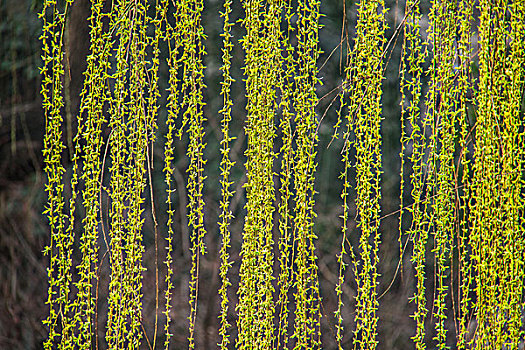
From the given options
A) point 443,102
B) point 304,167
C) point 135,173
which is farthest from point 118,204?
point 443,102

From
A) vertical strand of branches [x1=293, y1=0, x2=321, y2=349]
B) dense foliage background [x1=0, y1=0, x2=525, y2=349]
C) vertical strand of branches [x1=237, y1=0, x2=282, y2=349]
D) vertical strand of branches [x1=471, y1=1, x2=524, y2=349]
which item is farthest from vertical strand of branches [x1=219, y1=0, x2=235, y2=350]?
vertical strand of branches [x1=471, y1=1, x2=524, y2=349]

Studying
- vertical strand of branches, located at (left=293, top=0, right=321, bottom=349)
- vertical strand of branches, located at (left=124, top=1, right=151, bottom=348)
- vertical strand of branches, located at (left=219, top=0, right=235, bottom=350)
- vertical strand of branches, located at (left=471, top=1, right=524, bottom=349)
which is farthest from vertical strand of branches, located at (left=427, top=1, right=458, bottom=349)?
vertical strand of branches, located at (left=124, top=1, right=151, bottom=348)

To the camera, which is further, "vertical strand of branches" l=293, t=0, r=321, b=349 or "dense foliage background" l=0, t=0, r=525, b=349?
"dense foliage background" l=0, t=0, r=525, b=349

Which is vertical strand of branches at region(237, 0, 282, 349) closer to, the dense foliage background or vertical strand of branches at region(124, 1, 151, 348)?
vertical strand of branches at region(124, 1, 151, 348)

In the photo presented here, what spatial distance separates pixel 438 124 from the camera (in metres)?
1.59

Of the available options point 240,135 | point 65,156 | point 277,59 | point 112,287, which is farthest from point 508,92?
point 65,156

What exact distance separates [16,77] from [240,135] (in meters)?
0.87

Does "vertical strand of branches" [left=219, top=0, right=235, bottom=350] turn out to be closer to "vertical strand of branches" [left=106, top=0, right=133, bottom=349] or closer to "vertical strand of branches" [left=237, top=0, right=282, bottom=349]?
"vertical strand of branches" [left=237, top=0, right=282, bottom=349]

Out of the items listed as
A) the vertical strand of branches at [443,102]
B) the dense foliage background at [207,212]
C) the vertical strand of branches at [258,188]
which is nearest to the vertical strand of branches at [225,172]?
the vertical strand of branches at [258,188]

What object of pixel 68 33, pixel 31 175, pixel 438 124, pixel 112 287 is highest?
pixel 68 33

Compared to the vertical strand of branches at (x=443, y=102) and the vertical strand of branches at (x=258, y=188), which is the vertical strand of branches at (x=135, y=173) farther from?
the vertical strand of branches at (x=443, y=102)

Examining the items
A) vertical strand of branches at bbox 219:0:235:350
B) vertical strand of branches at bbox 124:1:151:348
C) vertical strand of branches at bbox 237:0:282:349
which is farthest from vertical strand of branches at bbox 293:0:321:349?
vertical strand of branches at bbox 124:1:151:348

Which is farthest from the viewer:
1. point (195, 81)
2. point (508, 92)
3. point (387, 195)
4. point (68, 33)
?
point (387, 195)

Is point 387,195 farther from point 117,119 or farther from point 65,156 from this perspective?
point 65,156
